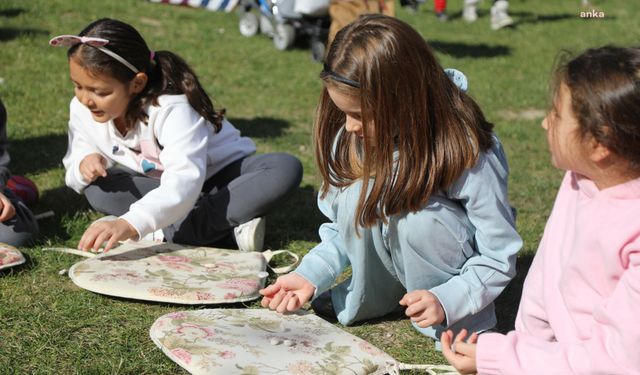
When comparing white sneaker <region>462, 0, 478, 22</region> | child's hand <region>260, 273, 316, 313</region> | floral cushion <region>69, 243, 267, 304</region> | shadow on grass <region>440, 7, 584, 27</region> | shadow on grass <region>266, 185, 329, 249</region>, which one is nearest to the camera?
child's hand <region>260, 273, 316, 313</region>

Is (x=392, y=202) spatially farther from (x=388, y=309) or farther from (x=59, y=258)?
(x=59, y=258)

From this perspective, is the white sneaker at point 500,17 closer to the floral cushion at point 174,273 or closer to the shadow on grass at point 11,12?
the shadow on grass at point 11,12

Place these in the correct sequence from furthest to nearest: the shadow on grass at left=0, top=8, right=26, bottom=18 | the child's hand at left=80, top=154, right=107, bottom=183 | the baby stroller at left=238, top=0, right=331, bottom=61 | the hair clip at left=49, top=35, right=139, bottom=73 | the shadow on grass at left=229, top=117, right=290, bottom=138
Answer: the shadow on grass at left=0, top=8, right=26, bottom=18 < the baby stroller at left=238, top=0, right=331, bottom=61 < the shadow on grass at left=229, top=117, right=290, bottom=138 < the child's hand at left=80, top=154, right=107, bottom=183 < the hair clip at left=49, top=35, right=139, bottom=73

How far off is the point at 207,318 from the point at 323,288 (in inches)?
12.7

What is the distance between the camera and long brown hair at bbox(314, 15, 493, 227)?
6.73 feet

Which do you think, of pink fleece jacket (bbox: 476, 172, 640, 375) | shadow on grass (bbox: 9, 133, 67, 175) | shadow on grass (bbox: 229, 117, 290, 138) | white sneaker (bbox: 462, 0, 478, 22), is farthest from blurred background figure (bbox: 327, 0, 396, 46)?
pink fleece jacket (bbox: 476, 172, 640, 375)

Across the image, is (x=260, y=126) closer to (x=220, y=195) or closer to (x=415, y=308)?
(x=220, y=195)

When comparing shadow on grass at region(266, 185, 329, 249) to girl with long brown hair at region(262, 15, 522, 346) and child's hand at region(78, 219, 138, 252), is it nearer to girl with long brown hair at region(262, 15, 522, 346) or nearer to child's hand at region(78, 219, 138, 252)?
child's hand at region(78, 219, 138, 252)

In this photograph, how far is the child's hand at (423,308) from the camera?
6.73ft

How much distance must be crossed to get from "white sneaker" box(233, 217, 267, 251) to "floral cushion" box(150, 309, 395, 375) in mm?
539

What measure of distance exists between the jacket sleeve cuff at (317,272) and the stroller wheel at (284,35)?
14.9ft

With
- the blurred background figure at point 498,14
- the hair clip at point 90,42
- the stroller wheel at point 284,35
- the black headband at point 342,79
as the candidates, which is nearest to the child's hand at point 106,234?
the hair clip at point 90,42

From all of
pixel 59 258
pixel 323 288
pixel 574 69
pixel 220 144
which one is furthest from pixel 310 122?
pixel 574 69

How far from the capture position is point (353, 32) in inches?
Result: 82.7
